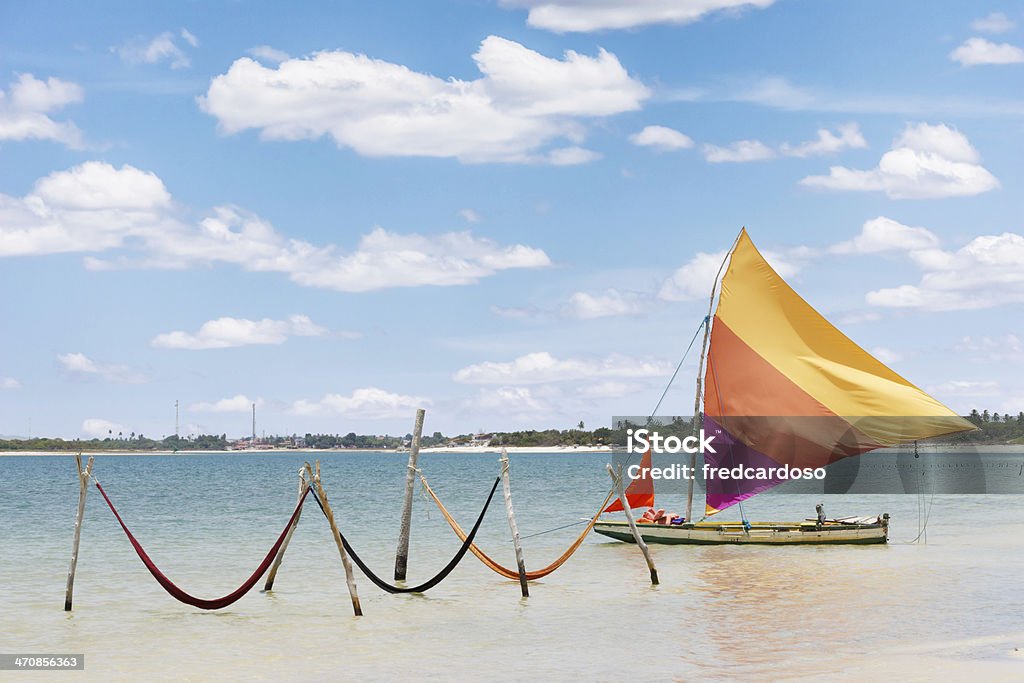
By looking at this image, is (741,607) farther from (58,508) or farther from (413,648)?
(58,508)

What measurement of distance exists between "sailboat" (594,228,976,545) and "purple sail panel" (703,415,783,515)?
1.1 inches

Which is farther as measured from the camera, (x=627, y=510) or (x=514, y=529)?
(x=627, y=510)

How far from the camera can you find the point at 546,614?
21531 millimetres

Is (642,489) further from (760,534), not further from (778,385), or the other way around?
(778,385)

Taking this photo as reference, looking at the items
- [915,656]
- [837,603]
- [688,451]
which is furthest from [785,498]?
[915,656]

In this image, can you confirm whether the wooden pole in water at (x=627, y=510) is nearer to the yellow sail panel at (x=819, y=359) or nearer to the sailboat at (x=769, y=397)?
the sailboat at (x=769, y=397)

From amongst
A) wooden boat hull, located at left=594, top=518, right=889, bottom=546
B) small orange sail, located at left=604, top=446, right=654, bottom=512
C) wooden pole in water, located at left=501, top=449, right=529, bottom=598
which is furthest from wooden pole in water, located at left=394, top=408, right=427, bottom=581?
Answer: wooden boat hull, located at left=594, top=518, right=889, bottom=546

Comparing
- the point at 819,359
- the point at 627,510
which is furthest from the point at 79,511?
the point at 819,359

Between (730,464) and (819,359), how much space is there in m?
3.77

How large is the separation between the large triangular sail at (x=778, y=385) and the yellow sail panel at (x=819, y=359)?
0.09 ft

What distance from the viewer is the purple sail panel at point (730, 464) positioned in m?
31.5

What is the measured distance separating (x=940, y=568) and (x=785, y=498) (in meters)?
44.9

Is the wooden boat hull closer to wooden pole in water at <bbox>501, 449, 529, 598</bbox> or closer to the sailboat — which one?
the sailboat

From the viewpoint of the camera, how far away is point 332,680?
634 inches
